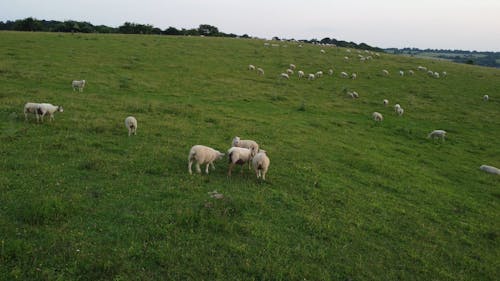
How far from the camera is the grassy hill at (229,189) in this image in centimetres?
867

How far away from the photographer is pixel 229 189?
40.7 feet

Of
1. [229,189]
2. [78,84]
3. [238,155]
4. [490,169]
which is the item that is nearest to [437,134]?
[490,169]

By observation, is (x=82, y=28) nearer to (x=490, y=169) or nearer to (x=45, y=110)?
(x=45, y=110)

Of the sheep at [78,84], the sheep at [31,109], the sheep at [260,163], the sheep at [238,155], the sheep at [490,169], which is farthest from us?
the sheep at [78,84]

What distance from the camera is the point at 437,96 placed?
4016 cm

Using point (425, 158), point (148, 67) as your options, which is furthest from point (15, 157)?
point (148, 67)

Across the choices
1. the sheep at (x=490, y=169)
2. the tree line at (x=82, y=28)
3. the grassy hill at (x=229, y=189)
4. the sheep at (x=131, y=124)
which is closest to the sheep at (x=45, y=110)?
the grassy hill at (x=229, y=189)

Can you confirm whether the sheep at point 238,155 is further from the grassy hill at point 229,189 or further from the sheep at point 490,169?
the sheep at point 490,169

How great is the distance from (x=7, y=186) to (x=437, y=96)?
40.1 metres

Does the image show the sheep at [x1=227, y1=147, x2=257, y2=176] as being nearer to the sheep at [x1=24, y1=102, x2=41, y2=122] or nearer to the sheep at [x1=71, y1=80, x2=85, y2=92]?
the sheep at [x1=24, y1=102, x2=41, y2=122]

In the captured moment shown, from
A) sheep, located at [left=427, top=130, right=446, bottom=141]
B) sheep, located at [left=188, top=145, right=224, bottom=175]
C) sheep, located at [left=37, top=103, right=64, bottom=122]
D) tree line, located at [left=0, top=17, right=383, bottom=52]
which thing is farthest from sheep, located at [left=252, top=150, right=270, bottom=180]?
tree line, located at [left=0, top=17, right=383, bottom=52]

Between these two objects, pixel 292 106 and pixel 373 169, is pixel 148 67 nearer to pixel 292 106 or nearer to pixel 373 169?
pixel 292 106

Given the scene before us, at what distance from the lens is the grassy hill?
867 centimetres

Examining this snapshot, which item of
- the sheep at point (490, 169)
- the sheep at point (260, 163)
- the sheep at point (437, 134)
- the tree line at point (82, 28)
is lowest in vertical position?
the sheep at point (490, 169)
